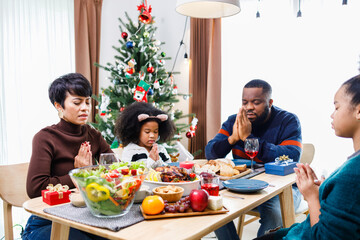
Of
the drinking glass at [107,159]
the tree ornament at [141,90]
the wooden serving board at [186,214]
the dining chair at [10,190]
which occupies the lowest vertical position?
the dining chair at [10,190]

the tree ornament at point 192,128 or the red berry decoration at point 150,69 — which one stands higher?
the red berry decoration at point 150,69

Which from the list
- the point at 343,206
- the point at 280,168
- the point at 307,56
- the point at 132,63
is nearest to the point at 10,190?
the point at 280,168

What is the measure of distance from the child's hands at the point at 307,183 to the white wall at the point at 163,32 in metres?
3.37

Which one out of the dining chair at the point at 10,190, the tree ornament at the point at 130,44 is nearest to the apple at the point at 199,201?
the dining chair at the point at 10,190

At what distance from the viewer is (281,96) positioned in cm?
351

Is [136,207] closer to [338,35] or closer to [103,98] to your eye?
[103,98]

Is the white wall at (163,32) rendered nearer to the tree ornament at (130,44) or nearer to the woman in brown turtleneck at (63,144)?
the tree ornament at (130,44)

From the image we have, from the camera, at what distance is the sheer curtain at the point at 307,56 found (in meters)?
3.12

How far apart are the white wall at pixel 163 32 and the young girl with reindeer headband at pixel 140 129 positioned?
2245 mm

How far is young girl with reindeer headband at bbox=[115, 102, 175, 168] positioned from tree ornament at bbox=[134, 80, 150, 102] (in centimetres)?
90

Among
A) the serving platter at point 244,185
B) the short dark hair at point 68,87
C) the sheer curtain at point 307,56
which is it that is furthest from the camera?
the sheer curtain at point 307,56

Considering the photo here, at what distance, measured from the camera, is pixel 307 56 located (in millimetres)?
3340

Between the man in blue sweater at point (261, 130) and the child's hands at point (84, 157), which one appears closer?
the child's hands at point (84, 157)

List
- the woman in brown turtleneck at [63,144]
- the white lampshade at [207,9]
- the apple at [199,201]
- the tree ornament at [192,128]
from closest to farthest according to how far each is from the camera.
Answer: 1. the apple at [199,201]
2. the woman in brown turtleneck at [63,144]
3. the white lampshade at [207,9]
4. the tree ornament at [192,128]
